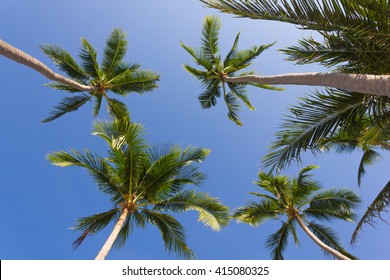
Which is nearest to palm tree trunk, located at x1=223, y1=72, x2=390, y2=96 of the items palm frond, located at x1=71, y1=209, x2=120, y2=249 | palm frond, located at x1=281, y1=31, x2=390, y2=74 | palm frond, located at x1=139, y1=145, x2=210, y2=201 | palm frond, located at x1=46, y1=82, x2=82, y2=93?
palm frond, located at x1=281, y1=31, x2=390, y2=74

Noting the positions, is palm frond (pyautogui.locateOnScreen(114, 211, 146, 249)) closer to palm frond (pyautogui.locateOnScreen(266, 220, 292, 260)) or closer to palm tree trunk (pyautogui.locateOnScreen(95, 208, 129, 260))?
palm tree trunk (pyautogui.locateOnScreen(95, 208, 129, 260))

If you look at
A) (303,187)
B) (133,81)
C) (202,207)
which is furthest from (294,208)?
(133,81)

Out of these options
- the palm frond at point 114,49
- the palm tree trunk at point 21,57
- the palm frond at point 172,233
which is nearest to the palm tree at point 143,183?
the palm frond at point 172,233

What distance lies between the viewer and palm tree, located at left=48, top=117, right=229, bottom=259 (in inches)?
403

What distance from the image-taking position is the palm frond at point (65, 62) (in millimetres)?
13171

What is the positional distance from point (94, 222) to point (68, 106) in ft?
20.3

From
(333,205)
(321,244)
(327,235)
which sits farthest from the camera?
(327,235)

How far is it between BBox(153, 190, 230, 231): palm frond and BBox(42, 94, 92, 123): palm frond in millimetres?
6601

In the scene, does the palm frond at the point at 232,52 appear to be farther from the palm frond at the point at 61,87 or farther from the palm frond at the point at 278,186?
the palm frond at the point at 61,87

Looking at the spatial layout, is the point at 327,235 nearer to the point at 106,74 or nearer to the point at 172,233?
the point at 172,233

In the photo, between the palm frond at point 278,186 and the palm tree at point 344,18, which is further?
the palm frond at point 278,186

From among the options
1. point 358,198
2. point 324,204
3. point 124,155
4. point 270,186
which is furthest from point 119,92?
point 358,198

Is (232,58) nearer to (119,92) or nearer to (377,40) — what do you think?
(119,92)

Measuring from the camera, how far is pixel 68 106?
14469 millimetres
